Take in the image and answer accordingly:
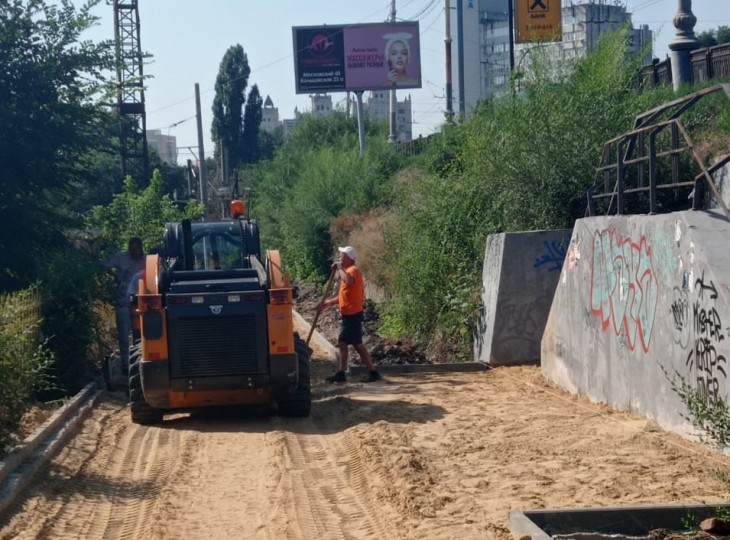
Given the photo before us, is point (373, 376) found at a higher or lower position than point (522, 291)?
lower

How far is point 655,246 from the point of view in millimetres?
11078

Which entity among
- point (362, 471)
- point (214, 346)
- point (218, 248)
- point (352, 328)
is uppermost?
point (218, 248)

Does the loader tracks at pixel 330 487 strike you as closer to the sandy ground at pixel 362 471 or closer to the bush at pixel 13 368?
the sandy ground at pixel 362 471

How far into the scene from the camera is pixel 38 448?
1063 centimetres

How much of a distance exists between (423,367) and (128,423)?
508 centimetres

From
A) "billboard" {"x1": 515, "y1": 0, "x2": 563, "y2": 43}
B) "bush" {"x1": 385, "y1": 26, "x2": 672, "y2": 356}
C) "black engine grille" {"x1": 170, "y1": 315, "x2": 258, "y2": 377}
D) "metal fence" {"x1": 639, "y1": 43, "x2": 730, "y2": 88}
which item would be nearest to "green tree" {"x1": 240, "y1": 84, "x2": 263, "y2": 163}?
"billboard" {"x1": 515, "y1": 0, "x2": 563, "y2": 43}

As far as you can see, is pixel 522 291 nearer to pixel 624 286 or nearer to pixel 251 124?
pixel 624 286

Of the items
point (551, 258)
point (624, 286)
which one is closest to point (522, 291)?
point (551, 258)

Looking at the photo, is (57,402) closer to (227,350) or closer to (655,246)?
(227,350)

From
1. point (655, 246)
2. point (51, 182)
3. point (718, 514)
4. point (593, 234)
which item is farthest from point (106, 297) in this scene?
point (718, 514)

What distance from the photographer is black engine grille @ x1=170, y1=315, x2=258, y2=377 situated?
40.9 feet

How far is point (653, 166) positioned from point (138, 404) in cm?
660

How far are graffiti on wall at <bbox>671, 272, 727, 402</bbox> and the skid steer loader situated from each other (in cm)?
457

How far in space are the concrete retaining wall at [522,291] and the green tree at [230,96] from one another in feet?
214
